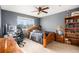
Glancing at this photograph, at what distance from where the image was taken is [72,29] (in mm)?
1756

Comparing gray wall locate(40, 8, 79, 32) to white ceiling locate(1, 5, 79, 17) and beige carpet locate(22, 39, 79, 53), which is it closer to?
white ceiling locate(1, 5, 79, 17)

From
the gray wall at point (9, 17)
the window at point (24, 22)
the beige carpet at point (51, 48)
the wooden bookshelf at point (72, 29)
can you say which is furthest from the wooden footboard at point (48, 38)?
the gray wall at point (9, 17)

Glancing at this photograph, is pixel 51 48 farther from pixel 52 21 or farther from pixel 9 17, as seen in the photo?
pixel 9 17

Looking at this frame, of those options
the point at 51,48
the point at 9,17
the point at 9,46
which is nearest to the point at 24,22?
the point at 9,17

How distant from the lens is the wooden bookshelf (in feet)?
5.58

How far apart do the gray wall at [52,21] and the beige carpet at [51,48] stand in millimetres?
352

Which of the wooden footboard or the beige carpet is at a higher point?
the wooden footboard

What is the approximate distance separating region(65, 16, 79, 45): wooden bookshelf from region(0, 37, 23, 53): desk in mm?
1069

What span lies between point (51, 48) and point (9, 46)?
864 millimetres

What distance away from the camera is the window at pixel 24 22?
1.74 m

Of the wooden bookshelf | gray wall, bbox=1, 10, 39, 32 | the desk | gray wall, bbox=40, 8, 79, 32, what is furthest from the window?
the wooden bookshelf

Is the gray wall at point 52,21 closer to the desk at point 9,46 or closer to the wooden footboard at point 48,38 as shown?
the wooden footboard at point 48,38
